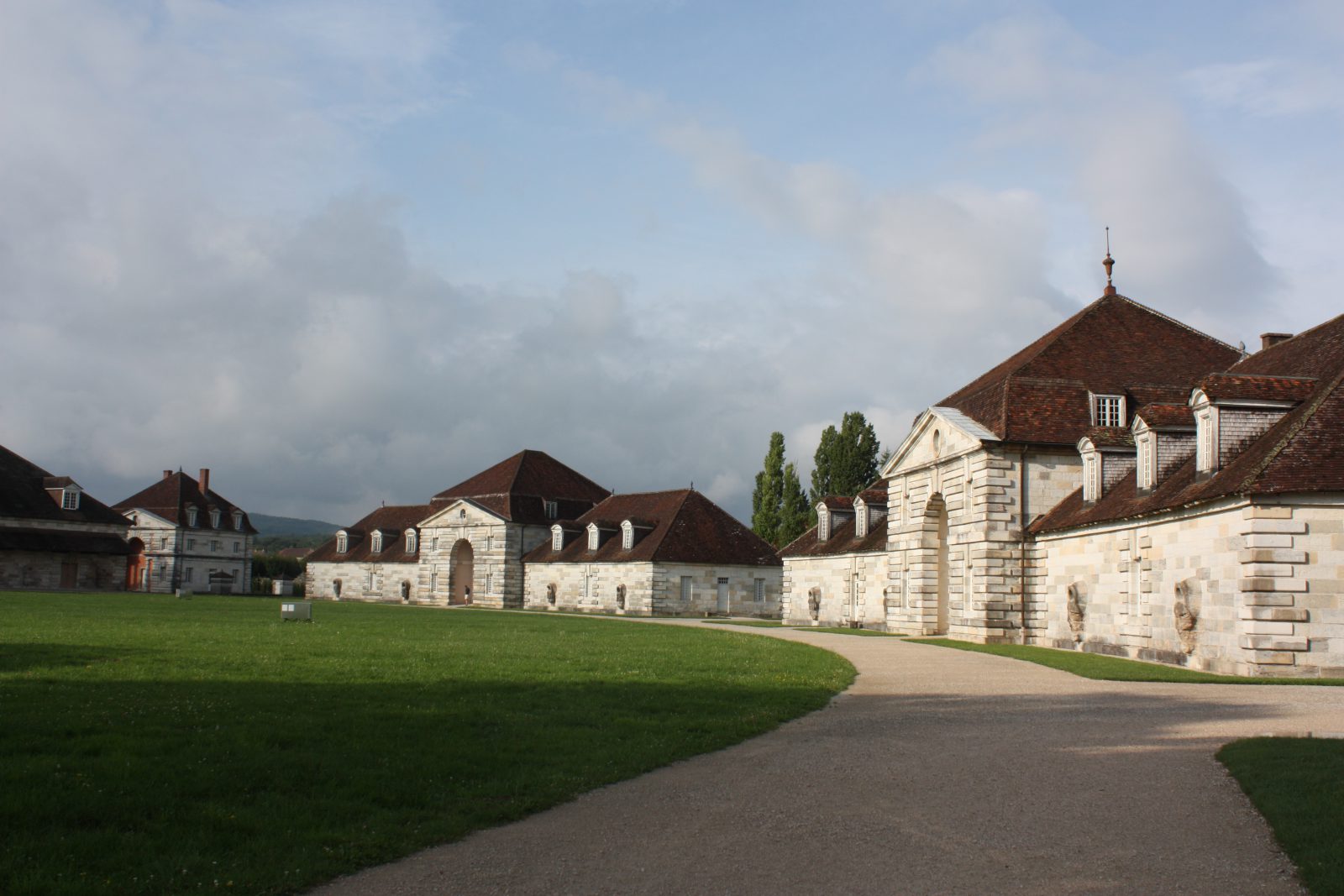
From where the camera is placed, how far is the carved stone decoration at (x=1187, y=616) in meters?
20.6

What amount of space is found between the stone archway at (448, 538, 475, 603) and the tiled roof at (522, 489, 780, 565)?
10407mm

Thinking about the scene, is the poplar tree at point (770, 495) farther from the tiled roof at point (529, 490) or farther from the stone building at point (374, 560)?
the stone building at point (374, 560)

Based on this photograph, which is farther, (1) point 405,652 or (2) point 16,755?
(1) point 405,652

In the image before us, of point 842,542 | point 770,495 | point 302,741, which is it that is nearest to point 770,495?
point 770,495

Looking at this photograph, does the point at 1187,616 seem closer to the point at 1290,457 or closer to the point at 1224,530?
the point at 1224,530

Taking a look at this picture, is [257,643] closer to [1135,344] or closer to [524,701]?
[524,701]

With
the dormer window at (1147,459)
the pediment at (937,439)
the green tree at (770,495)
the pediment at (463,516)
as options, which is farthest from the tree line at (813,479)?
the dormer window at (1147,459)

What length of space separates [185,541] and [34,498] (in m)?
17.5

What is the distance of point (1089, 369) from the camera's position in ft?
102

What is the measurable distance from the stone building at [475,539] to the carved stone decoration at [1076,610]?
4338cm

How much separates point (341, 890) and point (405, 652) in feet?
45.3

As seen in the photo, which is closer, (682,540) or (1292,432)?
(1292,432)

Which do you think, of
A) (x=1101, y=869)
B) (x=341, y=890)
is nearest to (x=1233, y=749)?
(x=1101, y=869)

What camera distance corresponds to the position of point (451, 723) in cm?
1111
